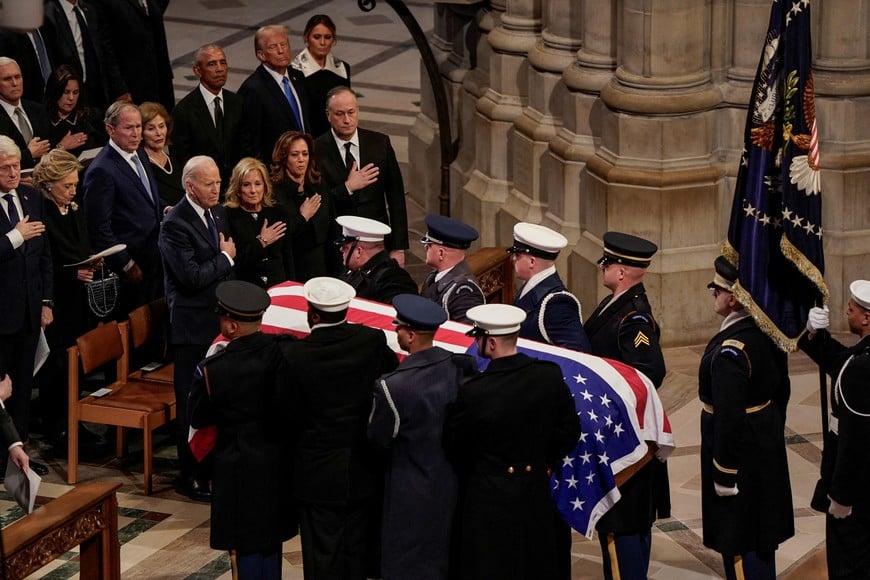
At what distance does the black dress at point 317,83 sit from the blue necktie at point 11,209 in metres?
2.50

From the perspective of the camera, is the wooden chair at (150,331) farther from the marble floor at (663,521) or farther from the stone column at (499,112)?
the stone column at (499,112)

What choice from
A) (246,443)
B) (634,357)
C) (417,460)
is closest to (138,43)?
(246,443)

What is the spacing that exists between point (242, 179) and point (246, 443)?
1877 mm

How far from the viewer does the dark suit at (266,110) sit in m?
9.67

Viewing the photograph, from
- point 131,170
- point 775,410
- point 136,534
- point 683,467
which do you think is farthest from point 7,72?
point 775,410

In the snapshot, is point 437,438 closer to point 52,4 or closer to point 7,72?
point 7,72

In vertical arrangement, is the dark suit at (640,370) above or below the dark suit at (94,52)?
below

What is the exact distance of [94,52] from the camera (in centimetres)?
1089

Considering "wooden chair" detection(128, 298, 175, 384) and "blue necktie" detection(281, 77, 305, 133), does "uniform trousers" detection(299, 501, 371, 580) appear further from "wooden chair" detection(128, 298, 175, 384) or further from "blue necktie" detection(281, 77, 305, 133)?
"blue necktie" detection(281, 77, 305, 133)

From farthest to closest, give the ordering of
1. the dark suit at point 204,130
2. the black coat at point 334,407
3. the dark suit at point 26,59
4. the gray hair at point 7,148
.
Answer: the dark suit at point 26,59 < the dark suit at point 204,130 < the gray hair at point 7,148 < the black coat at point 334,407

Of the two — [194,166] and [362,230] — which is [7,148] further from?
[362,230]

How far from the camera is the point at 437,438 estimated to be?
6129 mm

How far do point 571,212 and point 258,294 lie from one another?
3784mm

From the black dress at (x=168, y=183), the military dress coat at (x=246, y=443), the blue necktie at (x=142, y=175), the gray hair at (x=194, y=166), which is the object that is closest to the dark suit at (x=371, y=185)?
the black dress at (x=168, y=183)
